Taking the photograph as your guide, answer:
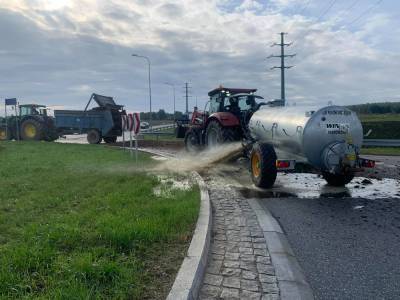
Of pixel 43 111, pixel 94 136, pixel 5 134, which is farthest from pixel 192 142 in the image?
pixel 5 134

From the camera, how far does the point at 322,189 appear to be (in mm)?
9711

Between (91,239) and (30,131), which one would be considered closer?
(91,239)

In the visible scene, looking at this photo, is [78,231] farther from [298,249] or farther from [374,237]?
[374,237]

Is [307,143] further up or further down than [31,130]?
further down

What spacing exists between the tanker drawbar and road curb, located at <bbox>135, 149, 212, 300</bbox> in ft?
12.4

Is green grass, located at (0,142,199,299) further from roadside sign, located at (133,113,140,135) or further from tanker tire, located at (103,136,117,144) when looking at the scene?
tanker tire, located at (103,136,117,144)

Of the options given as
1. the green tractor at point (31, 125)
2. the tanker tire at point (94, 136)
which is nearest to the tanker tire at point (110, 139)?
the tanker tire at point (94, 136)

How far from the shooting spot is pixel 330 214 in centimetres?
714

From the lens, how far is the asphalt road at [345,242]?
4145 millimetres

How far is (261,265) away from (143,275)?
138cm

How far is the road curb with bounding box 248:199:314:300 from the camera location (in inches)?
156

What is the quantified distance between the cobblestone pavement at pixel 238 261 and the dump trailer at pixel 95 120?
20782 millimetres

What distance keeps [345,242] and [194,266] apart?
2425 millimetres

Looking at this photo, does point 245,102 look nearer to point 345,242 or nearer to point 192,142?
point 192,142
